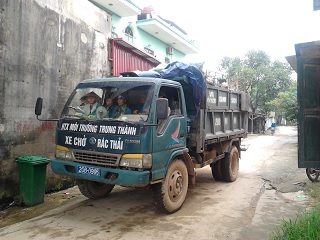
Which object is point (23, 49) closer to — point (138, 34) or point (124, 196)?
point (124, 196)

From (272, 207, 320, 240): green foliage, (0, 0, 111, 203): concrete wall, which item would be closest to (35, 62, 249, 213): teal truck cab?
(0, 0, 111, 203): concrete wall

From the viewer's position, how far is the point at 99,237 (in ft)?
A: 12.6

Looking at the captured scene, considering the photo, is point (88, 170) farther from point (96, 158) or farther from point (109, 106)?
point (109, 106)

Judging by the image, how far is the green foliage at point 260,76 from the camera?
27391mm

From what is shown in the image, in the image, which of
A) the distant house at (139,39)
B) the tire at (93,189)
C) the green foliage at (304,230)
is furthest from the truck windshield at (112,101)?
the distant house at (139,39)

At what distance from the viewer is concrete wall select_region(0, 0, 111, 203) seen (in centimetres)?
525

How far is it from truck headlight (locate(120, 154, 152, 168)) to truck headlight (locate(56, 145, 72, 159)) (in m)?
0.95

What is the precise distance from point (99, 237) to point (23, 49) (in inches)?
148

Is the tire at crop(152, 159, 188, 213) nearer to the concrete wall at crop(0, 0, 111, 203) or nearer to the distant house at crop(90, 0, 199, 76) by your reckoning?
the concrete wall at crop(0, 0, 111, 203)

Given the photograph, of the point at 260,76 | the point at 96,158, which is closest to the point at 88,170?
the point at 96,158

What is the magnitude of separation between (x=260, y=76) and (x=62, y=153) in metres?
26.4

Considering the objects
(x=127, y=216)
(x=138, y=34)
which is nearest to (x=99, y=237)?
(x=127, y=216)

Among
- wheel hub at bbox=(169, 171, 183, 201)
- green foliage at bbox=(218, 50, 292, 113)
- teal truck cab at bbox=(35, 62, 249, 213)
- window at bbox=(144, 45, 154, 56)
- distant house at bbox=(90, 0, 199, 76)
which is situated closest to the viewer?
teal truck cab at bbox=(35, 62, 249, 213)

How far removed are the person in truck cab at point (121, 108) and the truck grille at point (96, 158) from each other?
648 mm
